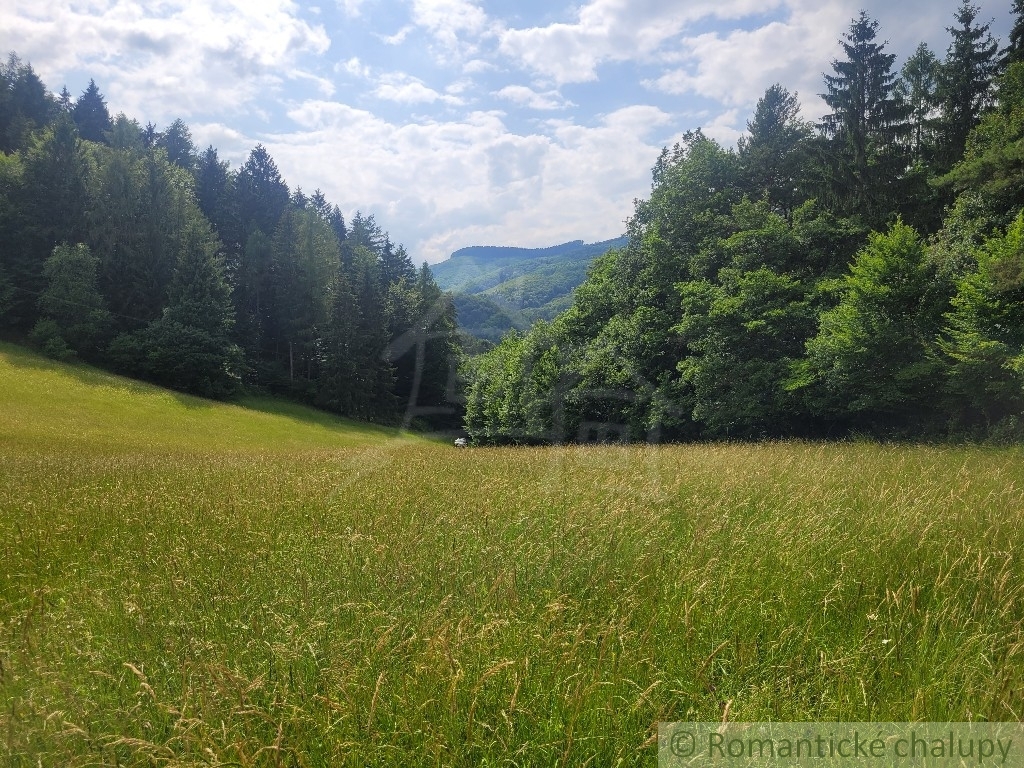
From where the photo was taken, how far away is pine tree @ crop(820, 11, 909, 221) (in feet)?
80.2

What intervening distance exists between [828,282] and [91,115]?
8289 cm

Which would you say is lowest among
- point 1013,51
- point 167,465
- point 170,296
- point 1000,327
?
point 167,465

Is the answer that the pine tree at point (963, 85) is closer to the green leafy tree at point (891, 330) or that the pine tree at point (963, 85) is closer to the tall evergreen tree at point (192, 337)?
the green leafy tree at point (891, 330)

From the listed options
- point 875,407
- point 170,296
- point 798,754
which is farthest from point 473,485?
point 170,296

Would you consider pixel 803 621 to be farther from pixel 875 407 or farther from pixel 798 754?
pixel 875 407

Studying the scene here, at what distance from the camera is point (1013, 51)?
20.8 m

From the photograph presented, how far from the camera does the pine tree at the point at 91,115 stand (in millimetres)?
64938

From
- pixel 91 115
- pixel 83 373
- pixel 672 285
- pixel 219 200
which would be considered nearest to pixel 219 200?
pixel 219 200

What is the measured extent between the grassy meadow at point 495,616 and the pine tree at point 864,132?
22.6 meters

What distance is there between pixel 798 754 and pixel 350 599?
269 cm

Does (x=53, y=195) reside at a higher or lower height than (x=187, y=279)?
higher

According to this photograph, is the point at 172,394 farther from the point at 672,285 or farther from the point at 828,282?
the point at 828,282

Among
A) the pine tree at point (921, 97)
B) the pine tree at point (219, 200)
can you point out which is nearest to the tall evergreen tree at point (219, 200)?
the pine tree at point (219, 200)

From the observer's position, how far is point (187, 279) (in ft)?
161
